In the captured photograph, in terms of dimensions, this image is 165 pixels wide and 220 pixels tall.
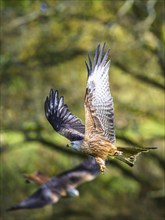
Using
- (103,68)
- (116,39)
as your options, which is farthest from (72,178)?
(116,39)

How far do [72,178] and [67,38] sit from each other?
353cm

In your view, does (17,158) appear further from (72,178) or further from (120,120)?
(72,178)

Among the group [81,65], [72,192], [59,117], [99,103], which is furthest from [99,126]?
[81,65]

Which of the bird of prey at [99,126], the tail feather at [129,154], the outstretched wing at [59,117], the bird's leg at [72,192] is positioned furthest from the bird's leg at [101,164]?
the bird's leg at [72,192]

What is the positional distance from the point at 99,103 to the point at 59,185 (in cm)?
268

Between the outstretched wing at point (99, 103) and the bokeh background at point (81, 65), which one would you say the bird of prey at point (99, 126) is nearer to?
the outstretched wing at point (99, 103)

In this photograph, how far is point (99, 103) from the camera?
5.29 meters

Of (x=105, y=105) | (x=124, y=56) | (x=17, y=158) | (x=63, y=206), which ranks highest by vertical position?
(x=124, y=56)

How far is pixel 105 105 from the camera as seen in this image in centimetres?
531

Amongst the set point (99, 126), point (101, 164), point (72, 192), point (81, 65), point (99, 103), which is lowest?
point (72, 192)

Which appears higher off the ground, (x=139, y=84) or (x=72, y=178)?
(x=139, y=84)

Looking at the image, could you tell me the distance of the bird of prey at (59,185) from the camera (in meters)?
7.73

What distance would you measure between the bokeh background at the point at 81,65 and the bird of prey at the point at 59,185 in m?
2.65

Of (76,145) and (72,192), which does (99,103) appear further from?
(72,192)
